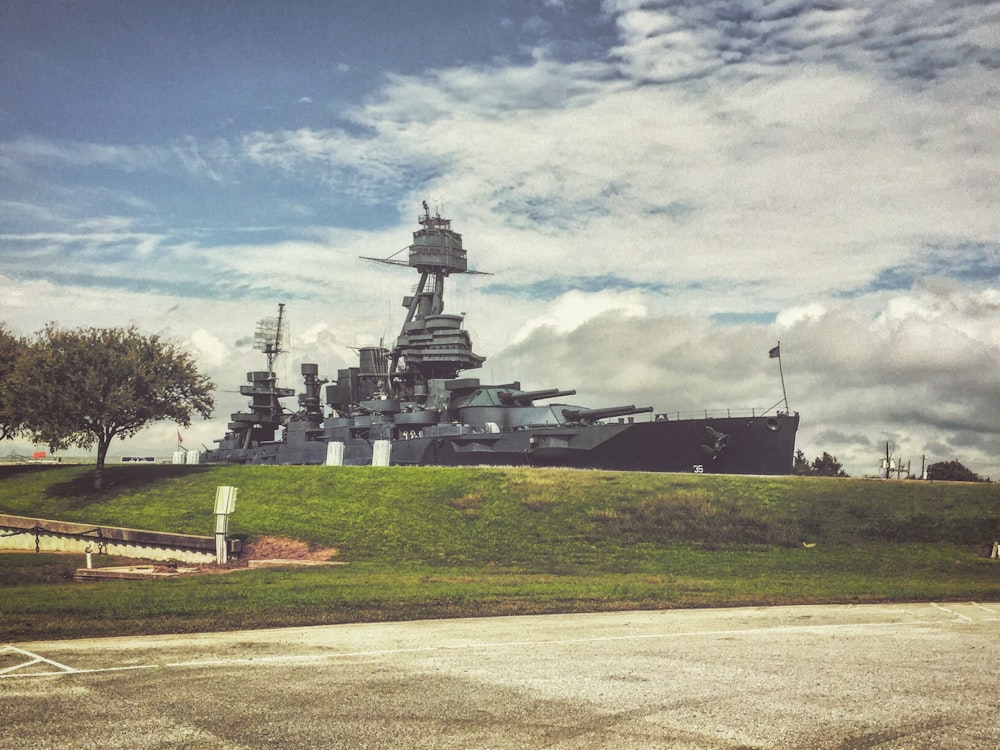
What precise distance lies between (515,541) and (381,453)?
2095 centimetres

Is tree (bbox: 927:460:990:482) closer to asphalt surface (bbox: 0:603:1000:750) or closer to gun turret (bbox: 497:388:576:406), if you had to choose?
gun turret (bbox: 497:388:576:406)

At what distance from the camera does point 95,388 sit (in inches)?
1667

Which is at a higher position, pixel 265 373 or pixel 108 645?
pixel 265 373

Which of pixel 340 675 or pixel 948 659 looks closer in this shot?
pixel 340 675

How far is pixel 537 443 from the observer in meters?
45.4

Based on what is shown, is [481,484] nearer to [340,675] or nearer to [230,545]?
[230,545]

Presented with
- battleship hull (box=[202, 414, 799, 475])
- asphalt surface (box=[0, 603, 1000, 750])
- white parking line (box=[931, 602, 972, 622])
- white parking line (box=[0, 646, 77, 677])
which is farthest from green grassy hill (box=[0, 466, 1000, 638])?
battleship hull (box=[202, 414, 799, 475])

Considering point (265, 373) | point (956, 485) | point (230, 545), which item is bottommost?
point (230, 545)

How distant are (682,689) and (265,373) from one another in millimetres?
66540

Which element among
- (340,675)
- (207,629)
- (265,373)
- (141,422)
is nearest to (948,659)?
(340,675)

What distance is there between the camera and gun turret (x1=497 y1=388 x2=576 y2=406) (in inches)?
1898

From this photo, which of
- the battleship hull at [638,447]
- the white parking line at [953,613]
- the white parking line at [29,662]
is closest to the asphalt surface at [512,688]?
the white parking line at [29,662]

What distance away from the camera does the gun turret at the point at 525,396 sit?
4822 centimetres

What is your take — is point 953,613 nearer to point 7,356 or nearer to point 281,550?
point 281,550
